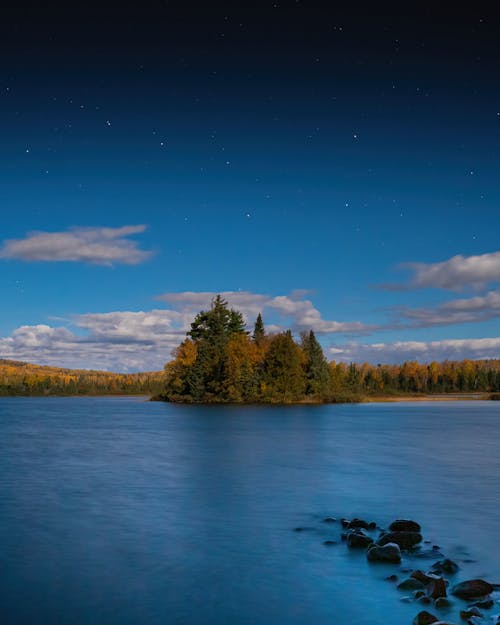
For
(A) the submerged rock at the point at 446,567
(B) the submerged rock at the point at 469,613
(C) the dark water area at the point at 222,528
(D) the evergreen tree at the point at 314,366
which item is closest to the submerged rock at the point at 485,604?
(C) the dark water area at the point at 222,528

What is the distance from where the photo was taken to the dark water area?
1345cm

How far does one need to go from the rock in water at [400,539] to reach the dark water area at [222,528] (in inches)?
41.0

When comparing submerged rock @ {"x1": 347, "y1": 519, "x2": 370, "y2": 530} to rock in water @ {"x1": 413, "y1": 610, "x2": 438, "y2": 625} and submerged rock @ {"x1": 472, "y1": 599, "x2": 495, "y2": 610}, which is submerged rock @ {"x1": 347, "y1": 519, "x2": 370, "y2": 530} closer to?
submerged rock @ {"x1": 472, "y1": 599, "x2": 495, "y2": 610}

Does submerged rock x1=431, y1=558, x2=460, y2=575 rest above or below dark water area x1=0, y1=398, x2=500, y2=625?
above

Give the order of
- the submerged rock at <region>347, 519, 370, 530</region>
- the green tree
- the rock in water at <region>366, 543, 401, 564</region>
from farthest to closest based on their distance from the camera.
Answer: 1. the green tree
2. the submerged rock at <region>347, 519, 370, 530</region>
3. the rock in water at <region>366, 543, 401, 564</region>

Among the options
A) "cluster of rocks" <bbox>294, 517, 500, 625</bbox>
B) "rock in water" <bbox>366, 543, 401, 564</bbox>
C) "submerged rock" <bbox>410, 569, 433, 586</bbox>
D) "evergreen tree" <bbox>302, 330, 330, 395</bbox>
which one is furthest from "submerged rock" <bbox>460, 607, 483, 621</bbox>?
"evergreen tree" <bbox>302, 330, 330, 395</bbox>

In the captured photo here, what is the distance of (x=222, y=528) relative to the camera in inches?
826

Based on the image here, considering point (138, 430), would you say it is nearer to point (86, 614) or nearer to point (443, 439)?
point (443, 439)

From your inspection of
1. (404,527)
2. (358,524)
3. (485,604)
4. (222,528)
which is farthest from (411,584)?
(222,528)

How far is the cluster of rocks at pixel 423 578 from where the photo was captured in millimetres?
12039

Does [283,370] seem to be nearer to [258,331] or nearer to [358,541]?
[258,331]

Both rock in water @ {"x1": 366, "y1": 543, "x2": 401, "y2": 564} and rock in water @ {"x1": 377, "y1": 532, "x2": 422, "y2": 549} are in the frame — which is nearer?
rock in water @ {"x1": 366, "y1": 543, "x2": 401, "y2": 564}

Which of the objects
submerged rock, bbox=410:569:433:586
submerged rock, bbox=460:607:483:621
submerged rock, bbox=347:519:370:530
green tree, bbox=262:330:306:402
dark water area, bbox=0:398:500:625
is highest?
green tree, bbox=262:330:306:402

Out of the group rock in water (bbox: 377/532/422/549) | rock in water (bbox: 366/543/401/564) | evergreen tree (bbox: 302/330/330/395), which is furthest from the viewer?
evergreen tree (bbox: 302/330/330/395)
